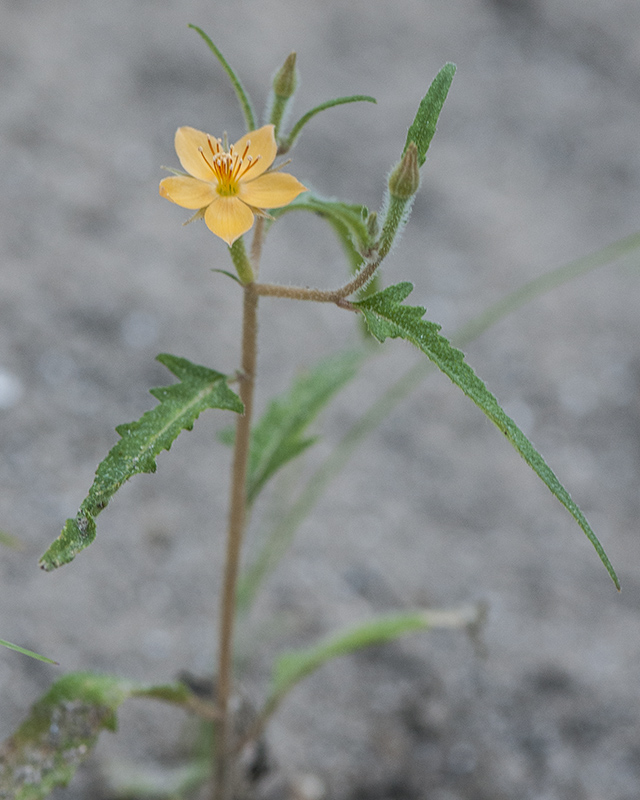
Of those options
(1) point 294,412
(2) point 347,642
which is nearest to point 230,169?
(1) point 294,412

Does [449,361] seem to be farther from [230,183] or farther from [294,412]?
[294,412]

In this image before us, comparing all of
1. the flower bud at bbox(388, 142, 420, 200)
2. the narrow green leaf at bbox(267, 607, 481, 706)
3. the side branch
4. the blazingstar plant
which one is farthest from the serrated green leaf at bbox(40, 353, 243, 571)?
the narrow green leaf at bbox(267, 607, 481, 706)

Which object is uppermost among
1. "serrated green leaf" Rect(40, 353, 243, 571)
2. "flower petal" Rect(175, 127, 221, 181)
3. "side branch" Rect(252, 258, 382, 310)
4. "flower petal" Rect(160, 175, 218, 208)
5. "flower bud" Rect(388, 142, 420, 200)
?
"flower petal" Rect(175, 127, 221, 181)

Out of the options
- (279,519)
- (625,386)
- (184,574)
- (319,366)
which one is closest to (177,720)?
(184,574)

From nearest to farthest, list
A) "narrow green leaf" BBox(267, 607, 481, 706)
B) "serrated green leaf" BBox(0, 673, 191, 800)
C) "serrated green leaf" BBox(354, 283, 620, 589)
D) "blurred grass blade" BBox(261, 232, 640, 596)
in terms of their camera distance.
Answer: "serrated green leaf" BBox(354, 283, 620, 589) → "serrated green leaf" BBox(0, 673, 191, 800) → "narrow green leaf" BBox(267, 607, 481, 706) → "blurred grass blade" BBox(261, 232, 640, 596)

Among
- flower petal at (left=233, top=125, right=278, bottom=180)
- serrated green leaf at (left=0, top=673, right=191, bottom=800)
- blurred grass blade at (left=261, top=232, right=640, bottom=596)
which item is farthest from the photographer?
blurred grass blade at (left=261, top=232, right=640, bottom=596)

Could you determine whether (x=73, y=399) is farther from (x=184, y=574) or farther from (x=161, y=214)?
(x=161, y=214)

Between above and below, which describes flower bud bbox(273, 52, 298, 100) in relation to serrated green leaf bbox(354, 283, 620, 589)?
above

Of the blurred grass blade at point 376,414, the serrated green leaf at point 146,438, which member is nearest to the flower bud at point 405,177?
the serrated green leaf at point 146,438

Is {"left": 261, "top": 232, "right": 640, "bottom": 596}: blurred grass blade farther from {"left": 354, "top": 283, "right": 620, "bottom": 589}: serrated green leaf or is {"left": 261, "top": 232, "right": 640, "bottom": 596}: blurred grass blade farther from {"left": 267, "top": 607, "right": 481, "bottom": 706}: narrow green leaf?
{"left": 354, "top": 283, "right": 620, "bottom": 589}: serrated green leaf
